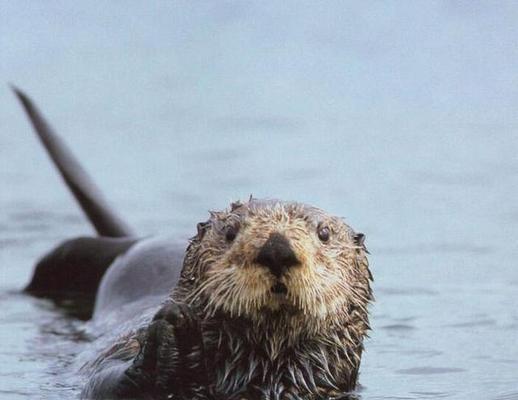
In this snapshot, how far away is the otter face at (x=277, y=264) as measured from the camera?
5145 millimetres

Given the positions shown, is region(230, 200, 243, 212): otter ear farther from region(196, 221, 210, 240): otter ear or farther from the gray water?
the gray water

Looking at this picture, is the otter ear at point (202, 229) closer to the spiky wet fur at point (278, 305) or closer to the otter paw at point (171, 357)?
the spiky wet fur at point (278, 305)

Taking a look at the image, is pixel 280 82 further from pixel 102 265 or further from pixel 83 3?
pixel 102 265

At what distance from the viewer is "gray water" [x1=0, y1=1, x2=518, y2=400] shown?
7.46 metres

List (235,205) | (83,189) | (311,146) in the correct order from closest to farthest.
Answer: (235,205), (83,189), (311,146)

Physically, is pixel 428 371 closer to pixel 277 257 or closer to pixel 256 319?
pixel 256 319

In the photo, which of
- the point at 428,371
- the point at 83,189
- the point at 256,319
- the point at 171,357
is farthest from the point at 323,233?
the point at 83,189

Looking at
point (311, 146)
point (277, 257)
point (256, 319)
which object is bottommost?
point (256, 319)

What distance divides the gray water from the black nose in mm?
1207

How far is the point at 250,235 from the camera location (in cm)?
529

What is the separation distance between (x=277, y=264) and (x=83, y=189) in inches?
140

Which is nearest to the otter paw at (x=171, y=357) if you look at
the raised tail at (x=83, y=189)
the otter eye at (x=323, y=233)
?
the otter eye at (x=323, y=233)

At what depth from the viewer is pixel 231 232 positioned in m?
5.51

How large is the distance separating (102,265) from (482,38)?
7.41 m
